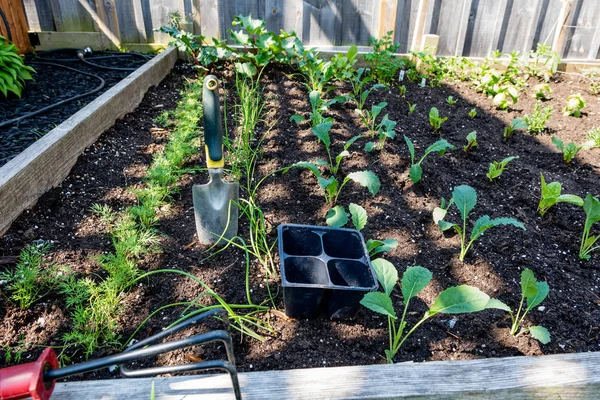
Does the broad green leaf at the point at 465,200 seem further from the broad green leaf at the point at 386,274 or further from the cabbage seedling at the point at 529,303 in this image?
the broad green leaf at the point at 386,274

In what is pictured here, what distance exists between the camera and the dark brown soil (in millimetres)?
1343

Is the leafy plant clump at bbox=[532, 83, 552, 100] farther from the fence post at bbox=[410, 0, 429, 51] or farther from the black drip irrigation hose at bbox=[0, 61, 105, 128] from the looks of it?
the black drip irrigation hose at bbox=[0, 61, 105, 128]

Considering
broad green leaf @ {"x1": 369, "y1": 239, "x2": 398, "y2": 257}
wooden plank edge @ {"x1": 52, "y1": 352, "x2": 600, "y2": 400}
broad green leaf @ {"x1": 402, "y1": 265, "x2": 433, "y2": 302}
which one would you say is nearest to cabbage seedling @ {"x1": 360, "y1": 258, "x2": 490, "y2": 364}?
broad green leaf @ {"x1": 402, "y1": 265, "x2": 433, "y2": 302}

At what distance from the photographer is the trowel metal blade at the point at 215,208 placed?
5.33 feet

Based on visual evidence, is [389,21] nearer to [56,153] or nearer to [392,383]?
[56,153]

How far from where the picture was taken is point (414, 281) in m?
1.31

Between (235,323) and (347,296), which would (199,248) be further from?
(347,296)

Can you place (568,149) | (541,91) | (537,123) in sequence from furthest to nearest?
(541,91)
(537,123)
(568,149)

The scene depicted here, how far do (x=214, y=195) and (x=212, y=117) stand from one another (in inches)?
13.3

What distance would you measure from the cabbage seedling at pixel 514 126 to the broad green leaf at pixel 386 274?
1.84 meters

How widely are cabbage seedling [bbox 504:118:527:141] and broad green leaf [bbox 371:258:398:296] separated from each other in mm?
1845

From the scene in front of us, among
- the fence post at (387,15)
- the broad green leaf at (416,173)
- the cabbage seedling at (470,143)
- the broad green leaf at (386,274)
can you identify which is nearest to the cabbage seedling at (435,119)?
the cabbage seedling at (470,143)

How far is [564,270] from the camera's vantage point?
172 cm

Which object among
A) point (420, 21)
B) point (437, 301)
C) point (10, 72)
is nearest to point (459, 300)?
point (437, 301)
